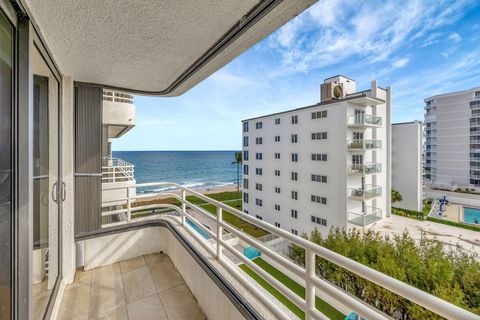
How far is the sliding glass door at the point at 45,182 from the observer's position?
145 centimetres

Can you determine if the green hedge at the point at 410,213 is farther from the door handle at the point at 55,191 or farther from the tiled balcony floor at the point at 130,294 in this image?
the door handle at the point at 55,191

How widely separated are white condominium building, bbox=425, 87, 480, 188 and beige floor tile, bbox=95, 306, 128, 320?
116ft

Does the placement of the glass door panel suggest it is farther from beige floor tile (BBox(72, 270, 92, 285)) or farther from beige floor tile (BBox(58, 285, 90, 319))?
beige floor tile (BBox(72, 270, 92, 285))

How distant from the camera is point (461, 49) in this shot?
860 inches

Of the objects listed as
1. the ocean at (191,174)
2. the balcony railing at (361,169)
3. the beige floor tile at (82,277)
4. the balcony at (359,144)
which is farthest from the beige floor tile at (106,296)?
the ocean at (191,174)

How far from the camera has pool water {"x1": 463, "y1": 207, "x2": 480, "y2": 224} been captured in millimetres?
16037

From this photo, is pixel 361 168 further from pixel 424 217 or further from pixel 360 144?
pixel 424 217

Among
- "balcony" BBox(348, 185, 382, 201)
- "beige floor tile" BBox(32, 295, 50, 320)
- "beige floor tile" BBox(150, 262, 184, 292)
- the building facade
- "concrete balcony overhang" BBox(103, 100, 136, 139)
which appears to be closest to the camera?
"beige floor tile" BBox(32, 295, 50, 320)

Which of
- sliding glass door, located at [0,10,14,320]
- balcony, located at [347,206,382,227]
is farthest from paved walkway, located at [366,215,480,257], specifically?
sliding glass door, located at [0,10,14,320]

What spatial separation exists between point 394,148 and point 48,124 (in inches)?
870

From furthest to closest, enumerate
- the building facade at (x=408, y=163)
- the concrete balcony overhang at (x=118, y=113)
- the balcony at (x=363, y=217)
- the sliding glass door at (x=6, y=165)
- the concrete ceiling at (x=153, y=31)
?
the building facade at (x=408, y=163), the balcony at (x=363, y=217), the concrete balcony overhang at (x=118, y=113), the concrete ceiling at (x=153, y=31), the sliding glass door at (x=6, y=165)

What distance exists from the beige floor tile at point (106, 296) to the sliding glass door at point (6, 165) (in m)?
1.07

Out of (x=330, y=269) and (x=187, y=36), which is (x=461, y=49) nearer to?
(x=330, y=269)

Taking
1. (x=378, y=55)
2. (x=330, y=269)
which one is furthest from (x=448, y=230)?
(x=378, y=55)
